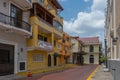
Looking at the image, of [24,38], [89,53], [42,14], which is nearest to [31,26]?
[24,38]

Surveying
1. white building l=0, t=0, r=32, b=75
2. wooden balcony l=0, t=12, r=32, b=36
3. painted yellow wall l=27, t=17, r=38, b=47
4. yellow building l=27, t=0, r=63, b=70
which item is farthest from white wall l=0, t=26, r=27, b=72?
yellow building l=27, t=0, r=63, b=70

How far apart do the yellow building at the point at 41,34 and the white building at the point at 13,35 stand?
4.81 feet

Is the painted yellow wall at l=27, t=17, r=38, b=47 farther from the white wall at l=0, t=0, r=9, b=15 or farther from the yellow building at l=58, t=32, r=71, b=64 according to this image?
the yellow building at l=58, t=32, r=71, b=64

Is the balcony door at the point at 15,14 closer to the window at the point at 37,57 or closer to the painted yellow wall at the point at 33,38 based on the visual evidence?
the painted yellow wall at the point at 33,38

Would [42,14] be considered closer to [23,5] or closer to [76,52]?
[23,5]

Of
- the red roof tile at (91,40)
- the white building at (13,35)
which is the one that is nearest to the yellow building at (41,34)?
the white building at (13,35)

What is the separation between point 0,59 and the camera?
20828 mm

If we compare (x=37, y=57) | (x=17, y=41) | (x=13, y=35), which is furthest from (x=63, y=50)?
(x=13, y=35)

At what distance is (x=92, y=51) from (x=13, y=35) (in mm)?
61328

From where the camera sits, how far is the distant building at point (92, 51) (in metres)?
81.4

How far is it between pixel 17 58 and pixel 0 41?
169 inches

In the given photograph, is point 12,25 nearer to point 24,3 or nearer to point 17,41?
point 17,41

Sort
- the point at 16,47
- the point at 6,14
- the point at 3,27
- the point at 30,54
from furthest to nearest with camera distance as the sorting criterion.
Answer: the point at 30,54 → the point at 16,47 → the point at 6,14 → the point at 3,27

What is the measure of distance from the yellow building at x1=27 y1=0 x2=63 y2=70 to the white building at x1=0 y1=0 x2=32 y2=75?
1467 millimetres
